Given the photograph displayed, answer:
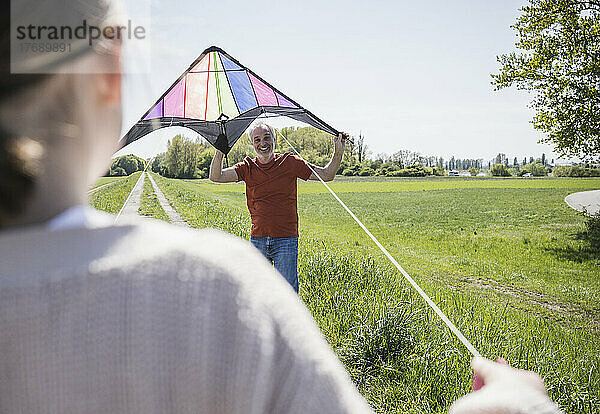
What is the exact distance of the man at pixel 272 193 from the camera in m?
4.35

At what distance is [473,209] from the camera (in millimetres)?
34781

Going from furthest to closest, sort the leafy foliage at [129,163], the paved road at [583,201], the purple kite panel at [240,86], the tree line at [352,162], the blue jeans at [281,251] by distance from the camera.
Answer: the tree line at [352,162], the paved road at [583,201], the purple kite panel at [240,86], the blue jeans at [281,251], the leafy foliage at [129,163]

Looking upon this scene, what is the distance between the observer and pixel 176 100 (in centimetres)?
634

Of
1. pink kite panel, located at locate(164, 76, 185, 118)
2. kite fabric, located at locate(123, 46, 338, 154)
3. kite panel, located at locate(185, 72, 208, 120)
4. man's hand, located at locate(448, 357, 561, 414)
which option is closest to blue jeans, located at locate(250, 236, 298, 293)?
kite fabric, located at locate(123, 46, 338, 154)

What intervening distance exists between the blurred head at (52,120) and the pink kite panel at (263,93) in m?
5.86

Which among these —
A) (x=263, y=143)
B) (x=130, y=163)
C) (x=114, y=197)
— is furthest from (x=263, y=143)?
(x=114, y=197)

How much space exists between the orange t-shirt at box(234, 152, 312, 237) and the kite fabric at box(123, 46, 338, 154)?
1.39 meters

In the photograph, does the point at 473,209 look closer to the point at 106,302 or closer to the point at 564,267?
the point at 564,267

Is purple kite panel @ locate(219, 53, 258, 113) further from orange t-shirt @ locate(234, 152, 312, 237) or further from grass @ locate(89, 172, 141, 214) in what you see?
grass @ locate(89, 172, 141, 214)

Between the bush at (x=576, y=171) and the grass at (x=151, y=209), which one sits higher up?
the bush at (x=576, y=171)

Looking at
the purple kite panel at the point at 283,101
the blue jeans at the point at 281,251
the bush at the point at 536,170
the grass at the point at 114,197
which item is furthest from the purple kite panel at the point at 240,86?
the bush at the point at 536,170

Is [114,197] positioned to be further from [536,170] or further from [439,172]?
[439,172]

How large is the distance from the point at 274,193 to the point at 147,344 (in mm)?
4029

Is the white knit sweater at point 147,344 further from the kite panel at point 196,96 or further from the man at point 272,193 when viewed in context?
the kite panel at point 196,96
